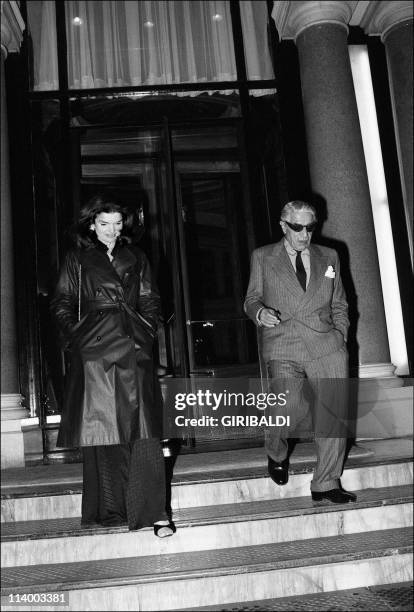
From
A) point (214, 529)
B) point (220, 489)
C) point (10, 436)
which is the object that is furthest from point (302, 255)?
point (10, 436)

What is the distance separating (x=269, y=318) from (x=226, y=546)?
4.53 ft

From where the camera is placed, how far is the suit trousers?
12.5 ft

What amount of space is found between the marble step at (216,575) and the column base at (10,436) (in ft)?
5.45

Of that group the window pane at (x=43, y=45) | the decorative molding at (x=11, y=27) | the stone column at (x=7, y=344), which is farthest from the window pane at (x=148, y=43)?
the stone column at (x=7, y=344)

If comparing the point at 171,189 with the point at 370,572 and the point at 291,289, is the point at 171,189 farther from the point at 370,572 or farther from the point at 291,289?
the point at 370,572

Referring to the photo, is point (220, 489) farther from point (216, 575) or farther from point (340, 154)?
point (340, 154)

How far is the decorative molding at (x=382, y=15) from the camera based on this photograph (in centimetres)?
611

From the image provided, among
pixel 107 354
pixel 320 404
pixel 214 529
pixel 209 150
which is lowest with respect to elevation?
pixel 214 529

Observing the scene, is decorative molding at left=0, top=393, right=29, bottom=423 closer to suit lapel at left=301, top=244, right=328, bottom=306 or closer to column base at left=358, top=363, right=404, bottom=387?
suit lapel at left=301, top=244, right=328, bottom=306

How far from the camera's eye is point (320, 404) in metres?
3.88

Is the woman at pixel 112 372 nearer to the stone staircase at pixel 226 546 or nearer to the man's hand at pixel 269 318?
the stone staircase at pixel 226 546

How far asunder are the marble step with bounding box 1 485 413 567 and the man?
15 centimetres

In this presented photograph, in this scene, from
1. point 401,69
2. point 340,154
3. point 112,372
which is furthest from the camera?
point 401,69

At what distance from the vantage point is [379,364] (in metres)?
5.52
